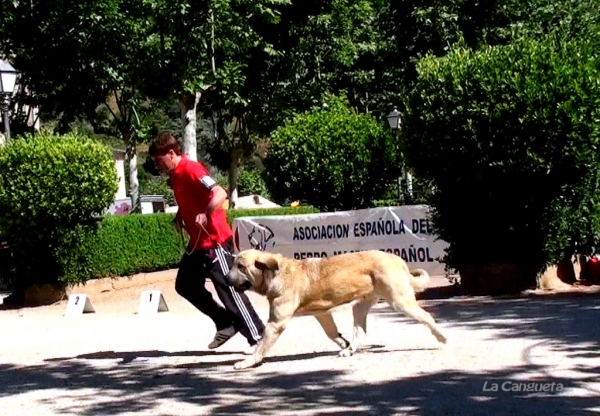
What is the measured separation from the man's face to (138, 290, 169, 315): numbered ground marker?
587 centimetres

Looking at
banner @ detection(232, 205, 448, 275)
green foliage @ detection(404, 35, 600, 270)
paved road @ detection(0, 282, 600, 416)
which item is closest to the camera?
paved road @ detection(0, 282, 600, 416)

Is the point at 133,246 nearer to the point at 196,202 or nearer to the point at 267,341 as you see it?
the point at 196,202

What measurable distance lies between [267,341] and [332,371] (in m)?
0.62

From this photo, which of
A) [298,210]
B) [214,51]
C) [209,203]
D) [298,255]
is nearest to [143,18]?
[214,51]

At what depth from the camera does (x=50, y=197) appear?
16688 mm

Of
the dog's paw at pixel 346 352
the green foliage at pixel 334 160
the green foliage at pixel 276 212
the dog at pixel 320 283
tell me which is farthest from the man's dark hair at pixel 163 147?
the green foliage at pixel 276 212

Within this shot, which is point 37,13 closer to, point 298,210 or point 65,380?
point 298,210

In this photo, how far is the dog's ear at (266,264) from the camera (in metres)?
8.10

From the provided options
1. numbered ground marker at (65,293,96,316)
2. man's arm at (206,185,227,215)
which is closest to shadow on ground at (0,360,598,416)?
man's arm at (206,185,227,215)

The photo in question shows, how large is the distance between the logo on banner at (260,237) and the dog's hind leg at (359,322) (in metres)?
11.3

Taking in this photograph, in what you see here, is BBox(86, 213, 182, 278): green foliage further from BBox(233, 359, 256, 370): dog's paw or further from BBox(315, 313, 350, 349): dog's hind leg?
BBox(233, 359, 256, 370): dog's paw

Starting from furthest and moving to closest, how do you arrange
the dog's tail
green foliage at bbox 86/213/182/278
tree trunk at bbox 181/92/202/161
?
tree trunk at bbox 181/92/202/161, green foliage at bbox 86/213/182/278, the dog's tail

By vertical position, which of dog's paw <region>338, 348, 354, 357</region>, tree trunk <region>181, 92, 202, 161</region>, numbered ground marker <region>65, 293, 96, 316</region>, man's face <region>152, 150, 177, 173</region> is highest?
tree trunk <region>181, 92, 202, 161</region>

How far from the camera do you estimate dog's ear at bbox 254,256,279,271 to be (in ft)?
26.6
